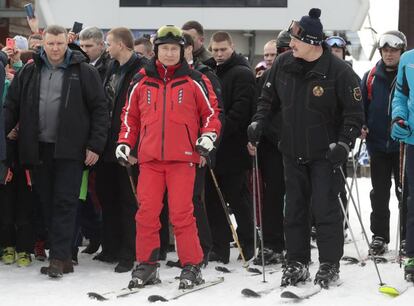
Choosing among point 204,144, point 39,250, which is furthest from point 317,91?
point 39,250

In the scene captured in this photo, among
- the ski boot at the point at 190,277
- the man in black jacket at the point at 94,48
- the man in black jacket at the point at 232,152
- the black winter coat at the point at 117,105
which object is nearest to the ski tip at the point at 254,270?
the man in black jacket at the point at 232,152

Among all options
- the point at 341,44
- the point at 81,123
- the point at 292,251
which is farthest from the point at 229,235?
the point at 341,44

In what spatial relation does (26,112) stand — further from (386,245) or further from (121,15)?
(121,15)

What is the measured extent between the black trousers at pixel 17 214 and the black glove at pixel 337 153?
8.41 feet

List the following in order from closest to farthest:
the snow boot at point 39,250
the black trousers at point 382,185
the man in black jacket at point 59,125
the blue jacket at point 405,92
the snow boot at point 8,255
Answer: the blue jacket at point 405,92 → the man in black jacket at point 59,125 → the snow boot at point 8,255 → the snow boot at point 39,250 → the black trousers at point 382,185

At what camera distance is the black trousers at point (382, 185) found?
23.1 ft

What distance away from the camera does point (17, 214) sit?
6.62 metres

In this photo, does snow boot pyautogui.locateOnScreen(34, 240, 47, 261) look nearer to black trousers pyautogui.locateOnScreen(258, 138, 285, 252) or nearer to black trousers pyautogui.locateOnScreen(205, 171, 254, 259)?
black trousers pyautogui.locateOnScreen(205, 171, 254, 259)

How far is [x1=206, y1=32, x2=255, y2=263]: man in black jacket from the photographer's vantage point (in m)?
6.73

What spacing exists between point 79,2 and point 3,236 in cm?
2128

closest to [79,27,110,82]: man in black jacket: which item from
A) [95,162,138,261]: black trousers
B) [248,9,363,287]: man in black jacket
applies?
[95,162,138,261]: black trousers

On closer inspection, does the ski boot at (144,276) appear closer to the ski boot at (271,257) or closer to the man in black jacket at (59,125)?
the man in black jacket at (59,125)

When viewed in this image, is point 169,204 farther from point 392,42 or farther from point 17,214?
point 392,42

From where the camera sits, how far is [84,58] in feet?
20.7
